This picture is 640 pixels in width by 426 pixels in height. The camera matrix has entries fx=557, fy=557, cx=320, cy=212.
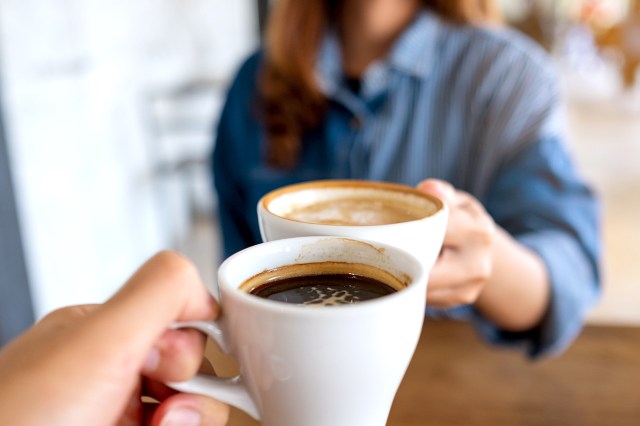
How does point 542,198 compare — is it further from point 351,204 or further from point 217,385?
point 217,385

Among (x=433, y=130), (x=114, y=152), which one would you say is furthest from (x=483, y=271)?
(x=114, y=152)

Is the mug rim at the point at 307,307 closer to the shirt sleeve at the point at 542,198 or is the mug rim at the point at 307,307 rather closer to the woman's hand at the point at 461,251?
the woman's hand at the point at 461,251

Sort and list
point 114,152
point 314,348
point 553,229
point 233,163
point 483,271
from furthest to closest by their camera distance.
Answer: point 114,152 → point 233,163 → point 553,229 → point 483,271 → point 314,348

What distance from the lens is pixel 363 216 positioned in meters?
0.49

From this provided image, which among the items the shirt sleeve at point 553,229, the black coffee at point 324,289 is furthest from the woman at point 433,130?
the black coffee at point 324,289

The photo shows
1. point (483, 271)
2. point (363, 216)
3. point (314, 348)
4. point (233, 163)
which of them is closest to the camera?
point (314, 348)

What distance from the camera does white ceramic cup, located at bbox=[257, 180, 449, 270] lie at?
40cm

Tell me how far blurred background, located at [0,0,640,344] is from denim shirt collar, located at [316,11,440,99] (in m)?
0.58

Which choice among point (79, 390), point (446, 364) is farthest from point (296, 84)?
point (79, 390)

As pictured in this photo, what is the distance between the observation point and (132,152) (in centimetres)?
205

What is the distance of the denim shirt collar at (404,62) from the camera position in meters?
1.06

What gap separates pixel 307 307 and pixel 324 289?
68 millimetres

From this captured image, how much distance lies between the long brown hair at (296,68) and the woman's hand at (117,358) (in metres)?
0.76

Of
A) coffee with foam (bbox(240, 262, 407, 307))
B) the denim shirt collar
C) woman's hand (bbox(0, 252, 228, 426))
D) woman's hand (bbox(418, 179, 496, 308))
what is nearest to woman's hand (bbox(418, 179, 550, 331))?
woman's hand (bbox(418, 179, 496, 308))
